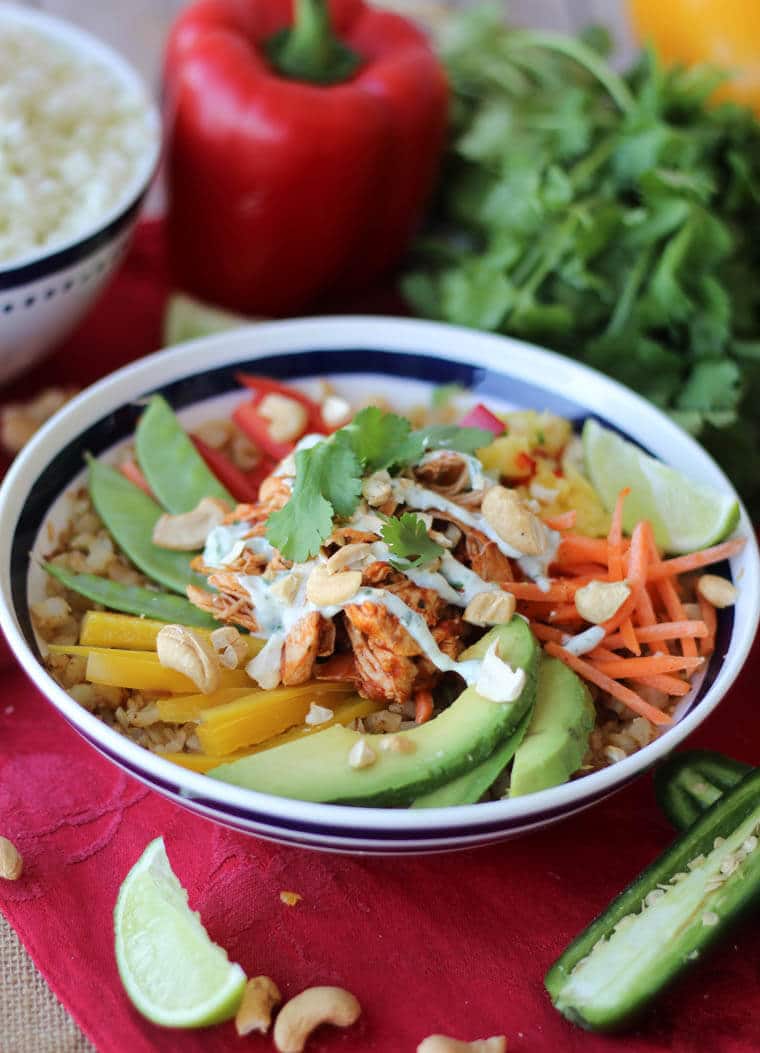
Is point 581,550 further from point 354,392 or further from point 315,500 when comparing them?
point 354,392

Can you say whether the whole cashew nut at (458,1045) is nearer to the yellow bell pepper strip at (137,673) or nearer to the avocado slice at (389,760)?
the avocado slice at (389,760)

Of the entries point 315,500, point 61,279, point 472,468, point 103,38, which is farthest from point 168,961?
point 103,38

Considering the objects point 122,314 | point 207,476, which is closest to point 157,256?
point 122,314

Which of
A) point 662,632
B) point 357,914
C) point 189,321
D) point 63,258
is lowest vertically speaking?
point 189,321

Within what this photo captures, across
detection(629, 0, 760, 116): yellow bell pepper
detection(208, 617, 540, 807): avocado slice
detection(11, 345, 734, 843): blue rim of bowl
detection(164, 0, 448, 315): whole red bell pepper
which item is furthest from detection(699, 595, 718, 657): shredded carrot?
detection(629, 0, 760, 116): yellow bell pepper

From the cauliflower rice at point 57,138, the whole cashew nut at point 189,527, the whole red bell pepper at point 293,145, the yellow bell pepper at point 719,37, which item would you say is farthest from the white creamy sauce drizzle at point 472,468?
the yellow bell pepper at point 719,37

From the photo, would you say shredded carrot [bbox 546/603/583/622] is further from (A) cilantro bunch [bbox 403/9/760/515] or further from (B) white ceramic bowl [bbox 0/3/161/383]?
(B) white ceramic bowl [bbox 0/3/161/383]
